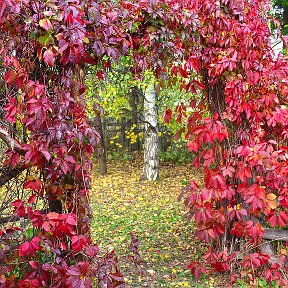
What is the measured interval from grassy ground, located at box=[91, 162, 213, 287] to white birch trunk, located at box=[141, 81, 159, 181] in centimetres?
31

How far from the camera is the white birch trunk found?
9031 mm

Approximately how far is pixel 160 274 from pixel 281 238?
1316mm

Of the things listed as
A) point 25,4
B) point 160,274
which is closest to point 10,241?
point 25,4

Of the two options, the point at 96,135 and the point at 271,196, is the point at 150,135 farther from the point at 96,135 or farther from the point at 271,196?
the point at 96,135

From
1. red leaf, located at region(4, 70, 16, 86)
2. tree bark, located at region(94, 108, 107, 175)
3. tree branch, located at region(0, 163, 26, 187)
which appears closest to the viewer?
red leaf, located at region(4, 70, 16, 86)

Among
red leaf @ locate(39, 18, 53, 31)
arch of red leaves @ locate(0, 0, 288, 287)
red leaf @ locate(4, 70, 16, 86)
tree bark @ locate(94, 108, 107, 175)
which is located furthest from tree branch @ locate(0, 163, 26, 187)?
tree bark @ locate(94, 108, 107, 175)

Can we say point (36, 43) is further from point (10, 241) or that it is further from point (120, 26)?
point (10, 241)

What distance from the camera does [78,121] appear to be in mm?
2545

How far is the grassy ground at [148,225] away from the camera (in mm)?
4258

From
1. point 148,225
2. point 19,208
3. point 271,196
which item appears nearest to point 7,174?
point 19,208

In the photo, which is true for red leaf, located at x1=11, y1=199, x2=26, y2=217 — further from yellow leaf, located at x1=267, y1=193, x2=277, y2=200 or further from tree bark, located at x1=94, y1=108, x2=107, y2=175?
tree bark, located at x1=94, y1=108, x2=107, y2=175

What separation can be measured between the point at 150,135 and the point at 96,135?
669cm

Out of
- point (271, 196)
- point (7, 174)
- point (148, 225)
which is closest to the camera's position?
point (7, 174)

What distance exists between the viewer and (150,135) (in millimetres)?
9250
